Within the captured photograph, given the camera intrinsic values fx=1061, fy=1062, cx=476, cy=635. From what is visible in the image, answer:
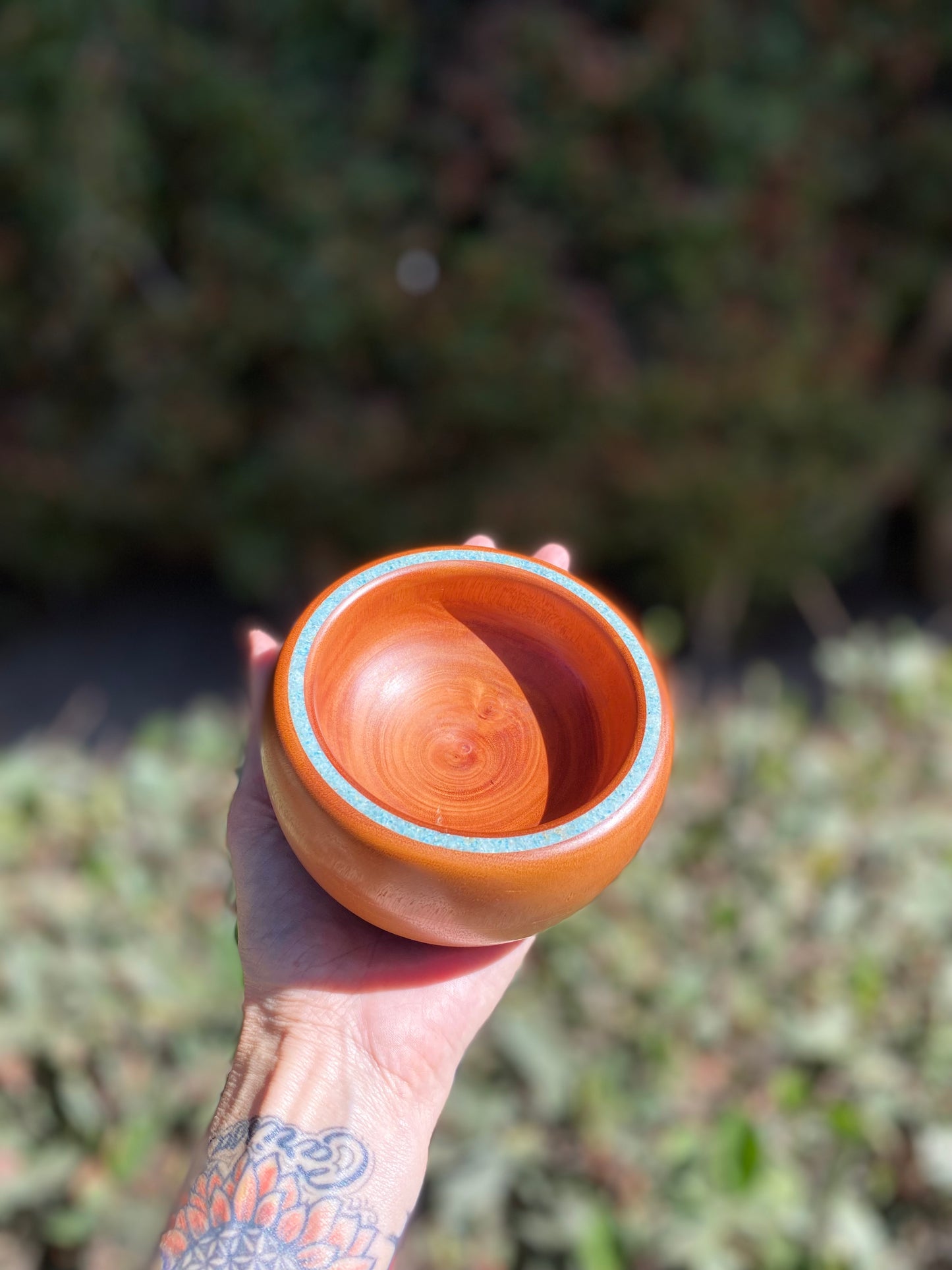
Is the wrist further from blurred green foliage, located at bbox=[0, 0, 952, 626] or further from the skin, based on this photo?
blurred green foliage, located at bbox=[0, 0, 952, 626]

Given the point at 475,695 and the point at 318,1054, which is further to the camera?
the point at 475,695

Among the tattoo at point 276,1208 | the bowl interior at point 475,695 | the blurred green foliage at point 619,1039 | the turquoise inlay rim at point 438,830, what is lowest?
the blurred green foliage at point 619,1039

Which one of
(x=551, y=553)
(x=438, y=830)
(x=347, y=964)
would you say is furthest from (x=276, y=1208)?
(x=551, y=553)

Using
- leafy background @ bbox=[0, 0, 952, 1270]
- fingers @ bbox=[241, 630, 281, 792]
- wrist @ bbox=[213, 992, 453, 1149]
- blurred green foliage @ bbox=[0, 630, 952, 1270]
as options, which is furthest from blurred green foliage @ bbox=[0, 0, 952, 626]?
wrist @ bbox=[213, 992, 453, 1149]

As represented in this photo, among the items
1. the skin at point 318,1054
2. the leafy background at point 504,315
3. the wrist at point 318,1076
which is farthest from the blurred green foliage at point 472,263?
the wrist at point 318,1076

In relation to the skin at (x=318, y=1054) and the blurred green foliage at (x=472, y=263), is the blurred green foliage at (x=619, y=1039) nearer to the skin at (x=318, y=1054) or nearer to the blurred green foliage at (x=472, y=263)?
the skin at (x=318, y=1054)

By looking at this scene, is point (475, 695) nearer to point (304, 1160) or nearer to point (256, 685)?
point (256, 685)
